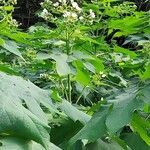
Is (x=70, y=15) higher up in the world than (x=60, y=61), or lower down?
higher up

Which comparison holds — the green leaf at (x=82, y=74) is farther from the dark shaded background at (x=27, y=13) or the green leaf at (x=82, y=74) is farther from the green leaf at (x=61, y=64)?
the dark shaded background at (x=27, y=13)

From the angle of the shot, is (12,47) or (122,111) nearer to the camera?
(122,111)

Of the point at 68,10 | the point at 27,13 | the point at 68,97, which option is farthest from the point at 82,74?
the point at 27,13

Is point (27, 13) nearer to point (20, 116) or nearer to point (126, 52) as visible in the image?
point (126, 52)

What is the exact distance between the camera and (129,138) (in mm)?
1651

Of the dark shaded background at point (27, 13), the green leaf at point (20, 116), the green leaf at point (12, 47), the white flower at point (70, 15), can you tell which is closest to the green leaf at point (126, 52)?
the white flower at point (70, 15)

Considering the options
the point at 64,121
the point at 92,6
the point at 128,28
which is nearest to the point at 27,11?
the point at 92,6

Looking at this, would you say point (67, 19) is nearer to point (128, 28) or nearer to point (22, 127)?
point (128, 28)

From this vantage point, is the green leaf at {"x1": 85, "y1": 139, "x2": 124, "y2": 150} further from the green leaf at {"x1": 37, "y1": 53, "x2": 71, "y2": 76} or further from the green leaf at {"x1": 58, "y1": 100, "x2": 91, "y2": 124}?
the green leaf at {"x1": 37, "y1": 53, "x2": 71, "y2": 76}

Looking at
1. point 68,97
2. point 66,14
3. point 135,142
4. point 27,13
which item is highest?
point 66,14

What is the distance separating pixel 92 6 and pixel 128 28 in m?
0.91

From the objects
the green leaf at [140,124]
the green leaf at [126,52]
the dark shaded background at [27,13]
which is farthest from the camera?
the dark shaded background at [27,13]

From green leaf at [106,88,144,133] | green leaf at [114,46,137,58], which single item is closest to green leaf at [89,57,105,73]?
green leaf at [114,46,137,58]

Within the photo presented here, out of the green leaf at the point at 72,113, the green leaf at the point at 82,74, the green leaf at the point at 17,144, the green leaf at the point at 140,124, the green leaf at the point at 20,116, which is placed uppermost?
the green leaf at the point at 20,116
